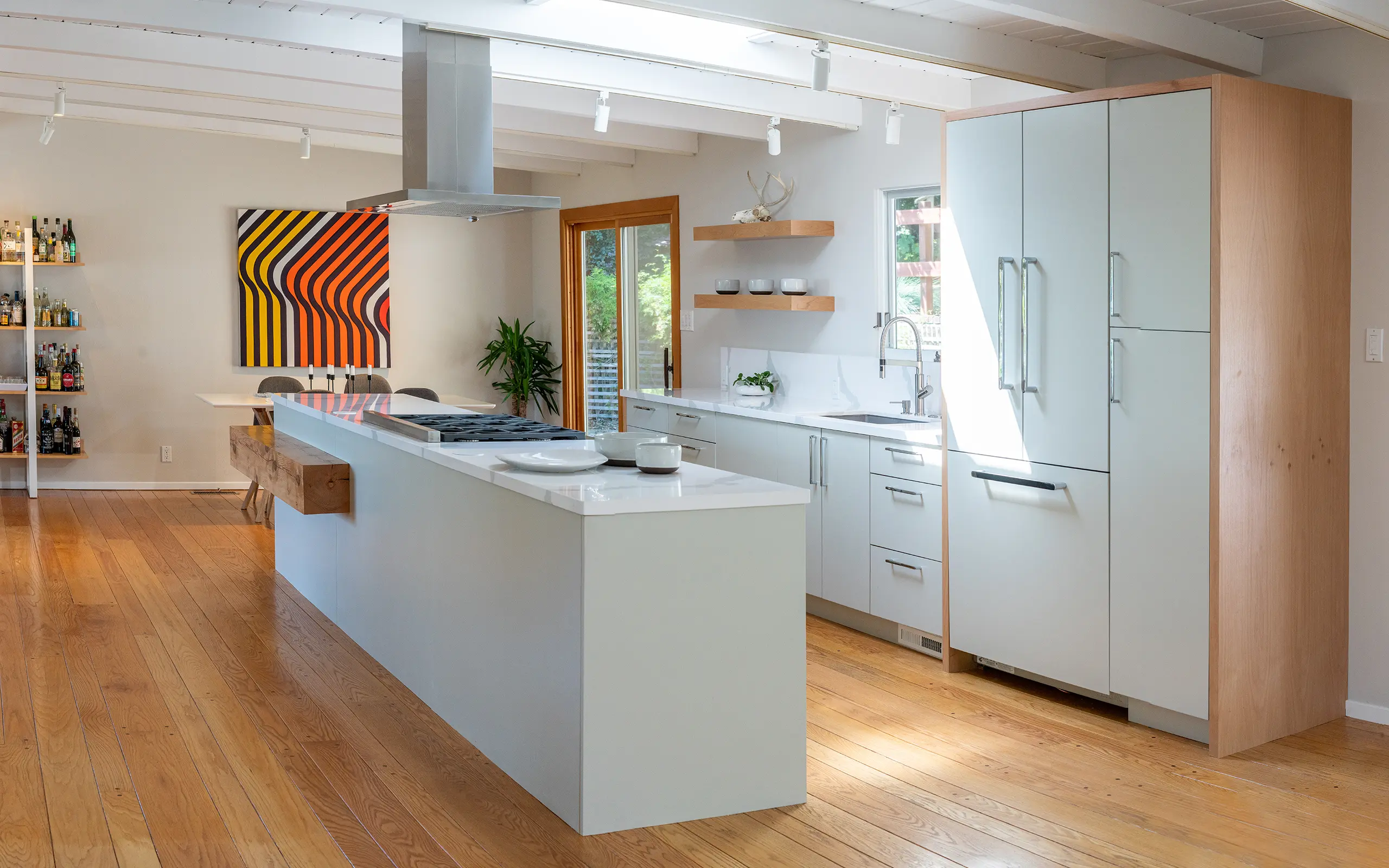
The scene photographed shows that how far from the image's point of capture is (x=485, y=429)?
4.56 m

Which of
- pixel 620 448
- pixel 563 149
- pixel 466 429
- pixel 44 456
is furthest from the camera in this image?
pixel 44 456

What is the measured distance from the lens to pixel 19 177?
8555 mm

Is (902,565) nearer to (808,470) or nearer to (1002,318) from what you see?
(808,470)

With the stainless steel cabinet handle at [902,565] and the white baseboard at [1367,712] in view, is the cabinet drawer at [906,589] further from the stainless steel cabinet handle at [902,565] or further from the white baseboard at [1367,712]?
the white baseboard at [1367,712]

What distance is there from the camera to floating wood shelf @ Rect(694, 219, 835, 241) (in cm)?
634

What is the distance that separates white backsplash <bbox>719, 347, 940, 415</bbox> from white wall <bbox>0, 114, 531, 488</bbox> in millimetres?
3930

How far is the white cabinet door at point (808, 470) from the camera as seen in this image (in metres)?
5.33

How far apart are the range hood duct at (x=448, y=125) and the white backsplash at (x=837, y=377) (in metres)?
2.27

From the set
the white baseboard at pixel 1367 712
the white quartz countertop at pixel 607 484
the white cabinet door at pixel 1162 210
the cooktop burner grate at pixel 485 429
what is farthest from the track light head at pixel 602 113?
the white baseboard at pixel 1367 712

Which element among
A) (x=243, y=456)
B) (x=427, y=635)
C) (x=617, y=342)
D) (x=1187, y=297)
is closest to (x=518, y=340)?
(x=617, y=342)

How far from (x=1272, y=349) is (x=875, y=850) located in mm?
2023

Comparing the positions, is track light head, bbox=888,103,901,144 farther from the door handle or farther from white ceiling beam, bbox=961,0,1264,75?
the door handle

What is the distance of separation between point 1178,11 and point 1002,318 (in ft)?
3.73

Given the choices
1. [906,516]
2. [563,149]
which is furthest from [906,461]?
[563,149]
